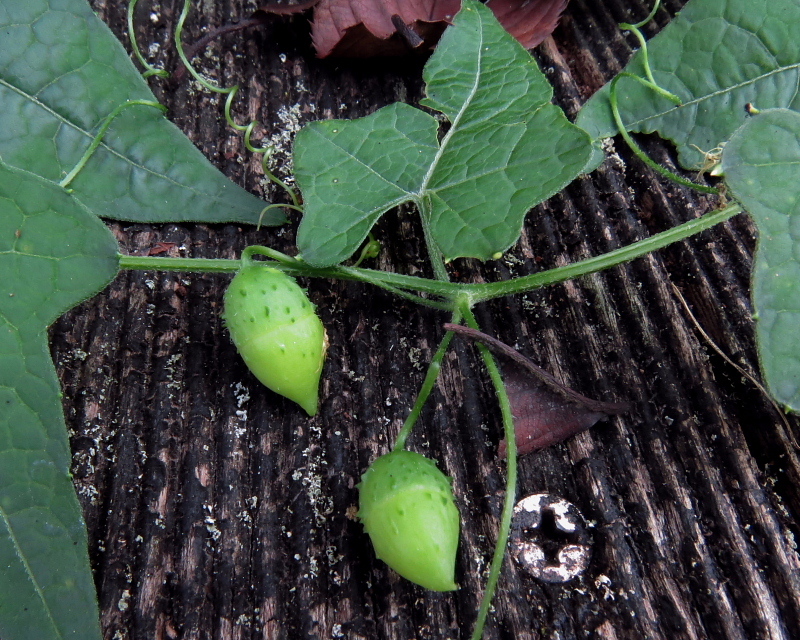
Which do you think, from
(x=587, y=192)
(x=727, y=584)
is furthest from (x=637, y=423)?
(x=587, y=192)

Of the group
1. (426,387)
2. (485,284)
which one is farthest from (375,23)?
(426,387)

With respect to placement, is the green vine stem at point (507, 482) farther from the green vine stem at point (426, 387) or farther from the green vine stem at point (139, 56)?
the green vine stem at point (139, 56)

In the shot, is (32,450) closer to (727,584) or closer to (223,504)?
(223,504)

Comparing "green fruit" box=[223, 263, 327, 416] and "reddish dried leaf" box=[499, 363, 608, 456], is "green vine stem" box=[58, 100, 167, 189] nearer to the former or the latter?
"green fruit" box=[223, 263, 327, 416]

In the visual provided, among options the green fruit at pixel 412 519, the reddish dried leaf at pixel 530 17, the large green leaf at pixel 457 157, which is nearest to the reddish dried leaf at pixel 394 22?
the reddish dried leaf at pixel 530 17

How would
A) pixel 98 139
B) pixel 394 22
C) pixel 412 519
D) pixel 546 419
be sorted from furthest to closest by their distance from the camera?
pixel 394 22 < pixel 98 139 < pixel 546 419 < pixel 412 519

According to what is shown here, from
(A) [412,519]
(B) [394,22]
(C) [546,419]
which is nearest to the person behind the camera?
(A) [412,519]

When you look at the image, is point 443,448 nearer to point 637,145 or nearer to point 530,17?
point 637,145
